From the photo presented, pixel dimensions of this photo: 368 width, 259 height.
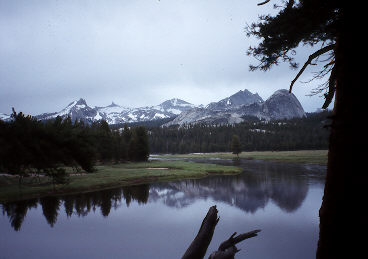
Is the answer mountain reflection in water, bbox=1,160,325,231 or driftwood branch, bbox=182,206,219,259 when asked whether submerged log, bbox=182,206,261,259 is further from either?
mountain reflection in water, bbox=1,160,325,231

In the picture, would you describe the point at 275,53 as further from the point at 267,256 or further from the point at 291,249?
the point at 291,249

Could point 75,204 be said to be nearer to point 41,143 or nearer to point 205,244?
point 41,143

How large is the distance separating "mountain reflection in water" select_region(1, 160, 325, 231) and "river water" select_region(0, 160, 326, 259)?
0.10 metres

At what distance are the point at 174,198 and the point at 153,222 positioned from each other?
896 centimetres

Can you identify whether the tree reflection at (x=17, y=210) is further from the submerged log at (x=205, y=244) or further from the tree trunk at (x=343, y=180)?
the tree trunk at (x=343, y=180)

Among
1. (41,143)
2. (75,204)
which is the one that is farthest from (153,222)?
(41,143)

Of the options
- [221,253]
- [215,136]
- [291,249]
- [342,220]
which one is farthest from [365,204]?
[215,136]

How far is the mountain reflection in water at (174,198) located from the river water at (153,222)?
0.10m

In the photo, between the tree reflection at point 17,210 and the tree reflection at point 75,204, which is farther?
the tree reflection at point 75,204

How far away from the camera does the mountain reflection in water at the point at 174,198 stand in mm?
23266

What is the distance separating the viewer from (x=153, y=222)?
69.3ft

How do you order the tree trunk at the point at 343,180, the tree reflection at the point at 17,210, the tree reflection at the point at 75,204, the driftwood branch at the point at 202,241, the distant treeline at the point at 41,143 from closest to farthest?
1. the tree trunk at the point at 343,180
2. the driftwood branch at the point at 202,241
3. the distant treeline at the point at 41,143
4. the tree reflection at the point at 17,210
5. the tree reflection at the point at 75,204

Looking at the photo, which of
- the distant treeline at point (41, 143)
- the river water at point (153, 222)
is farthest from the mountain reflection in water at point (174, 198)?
the distant treeline at point (41, 143)

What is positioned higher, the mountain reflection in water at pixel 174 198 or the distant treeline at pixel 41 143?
the distant treeline at pixel 41 143
